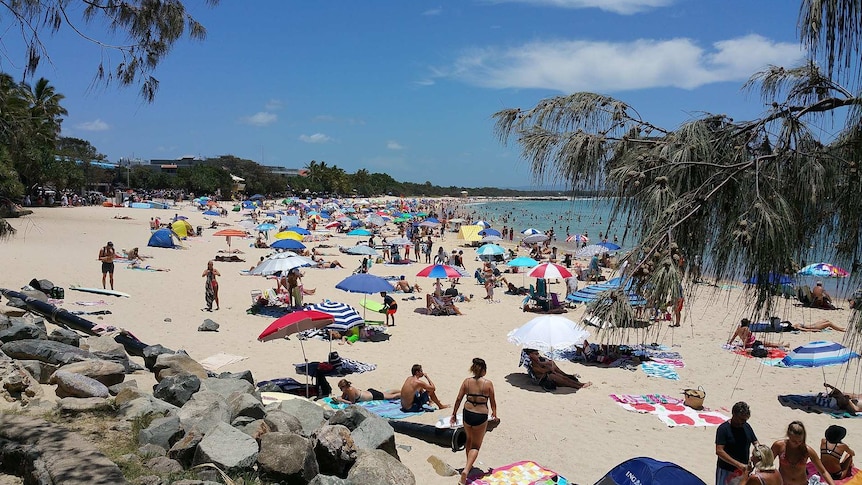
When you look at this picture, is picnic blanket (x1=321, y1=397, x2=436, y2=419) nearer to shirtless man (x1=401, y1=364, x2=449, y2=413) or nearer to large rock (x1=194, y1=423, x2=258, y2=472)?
shirtless man (x1=401, y1=364, x2=449, y2=413)

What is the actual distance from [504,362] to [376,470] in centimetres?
639

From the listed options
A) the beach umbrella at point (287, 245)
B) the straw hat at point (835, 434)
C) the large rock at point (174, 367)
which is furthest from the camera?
the beach umbrella at point (287, 245)

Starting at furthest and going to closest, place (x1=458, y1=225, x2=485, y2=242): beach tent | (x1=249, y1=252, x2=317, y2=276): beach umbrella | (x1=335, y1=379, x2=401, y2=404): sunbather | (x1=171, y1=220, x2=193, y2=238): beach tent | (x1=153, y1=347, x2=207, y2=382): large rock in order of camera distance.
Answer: (x1=458, y1=225, x2=485, y2=242): beach tent → (x1=171, y1=220, x2=193, y2=238): beach tent → (x1=249, y1=252, x2=317, y2=276): beach umbrella → (x1=335, y1=379, x2=401, y2=404): sunbather → (x1=153, y1=347, x2=207, y2=382): large rock

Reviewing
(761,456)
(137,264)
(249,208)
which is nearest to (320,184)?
(249,208)

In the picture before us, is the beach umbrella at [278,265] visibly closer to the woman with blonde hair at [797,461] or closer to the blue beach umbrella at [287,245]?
the blue beach umbrella at [287,245]

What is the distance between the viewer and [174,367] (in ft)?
24.8

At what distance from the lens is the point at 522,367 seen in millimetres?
10539

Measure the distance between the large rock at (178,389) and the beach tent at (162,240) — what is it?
19.4m

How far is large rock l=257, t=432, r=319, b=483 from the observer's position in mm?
4594

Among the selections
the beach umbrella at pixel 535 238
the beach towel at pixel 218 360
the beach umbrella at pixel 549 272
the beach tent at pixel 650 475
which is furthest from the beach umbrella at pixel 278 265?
the beach umbrella at pixel 535 238

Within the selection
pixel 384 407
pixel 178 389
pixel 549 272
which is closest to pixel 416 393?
pixel 384 407

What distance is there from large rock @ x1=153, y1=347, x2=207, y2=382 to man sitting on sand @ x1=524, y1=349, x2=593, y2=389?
5.12 metres

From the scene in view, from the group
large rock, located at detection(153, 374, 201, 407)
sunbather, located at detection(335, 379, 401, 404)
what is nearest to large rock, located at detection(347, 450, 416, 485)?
large rock, located at detection(153, 374, 201, 407)

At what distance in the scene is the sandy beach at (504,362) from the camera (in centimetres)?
699
